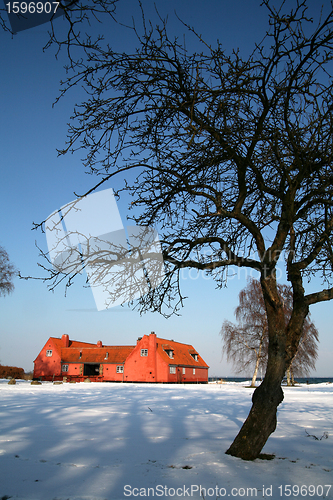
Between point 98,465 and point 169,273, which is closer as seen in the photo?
point 98,465

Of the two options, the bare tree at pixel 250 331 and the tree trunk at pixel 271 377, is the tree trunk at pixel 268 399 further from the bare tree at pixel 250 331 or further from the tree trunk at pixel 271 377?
the bare tree at pixel 250 331

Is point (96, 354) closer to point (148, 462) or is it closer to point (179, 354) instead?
point (179, 354)

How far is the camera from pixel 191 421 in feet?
28.2

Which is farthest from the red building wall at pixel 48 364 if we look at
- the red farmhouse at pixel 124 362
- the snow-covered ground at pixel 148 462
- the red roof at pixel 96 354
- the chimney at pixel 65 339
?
the snow-covered ground at pixel 148 462

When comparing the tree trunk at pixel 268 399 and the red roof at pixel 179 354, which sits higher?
the tree trunk at pixel 268 399

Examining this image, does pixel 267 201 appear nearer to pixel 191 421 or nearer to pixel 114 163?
pixel 114 163

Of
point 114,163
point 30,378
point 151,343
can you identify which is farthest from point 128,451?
point 30,378

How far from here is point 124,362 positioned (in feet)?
128

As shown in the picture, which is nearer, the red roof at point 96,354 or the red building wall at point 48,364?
the red building wall at point 48,364

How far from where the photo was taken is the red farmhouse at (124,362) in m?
37.7

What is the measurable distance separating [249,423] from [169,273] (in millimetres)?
2451

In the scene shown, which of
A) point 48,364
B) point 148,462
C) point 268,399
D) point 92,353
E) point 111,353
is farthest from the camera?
point 92,353

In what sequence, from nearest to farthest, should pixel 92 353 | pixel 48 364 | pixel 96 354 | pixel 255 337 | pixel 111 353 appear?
1. pixel 255 337
2. pixel 48 364
3. pixel 111 353
4. pixel 96 354
5. pixel 92 353

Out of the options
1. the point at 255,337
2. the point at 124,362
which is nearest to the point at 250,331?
the point at 255,337
